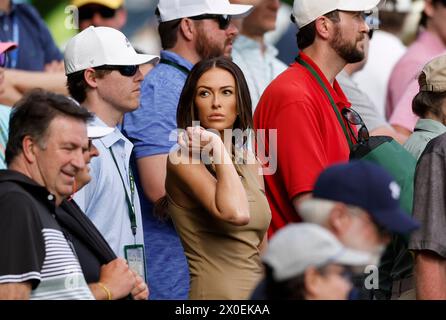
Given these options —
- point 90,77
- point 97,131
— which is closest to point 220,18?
point 90,77

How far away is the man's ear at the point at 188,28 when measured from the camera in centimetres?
859

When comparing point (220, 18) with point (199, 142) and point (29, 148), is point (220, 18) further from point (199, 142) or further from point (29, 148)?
point (29, 148)

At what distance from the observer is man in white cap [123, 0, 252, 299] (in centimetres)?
777

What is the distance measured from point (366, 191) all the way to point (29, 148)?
5.20 ft

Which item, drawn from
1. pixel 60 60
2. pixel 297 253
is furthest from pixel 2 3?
pixel 297 253

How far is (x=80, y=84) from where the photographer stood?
7.75 meters

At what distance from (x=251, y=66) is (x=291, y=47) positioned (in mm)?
1998

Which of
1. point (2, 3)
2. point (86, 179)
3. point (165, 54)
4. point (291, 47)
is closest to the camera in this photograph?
point (86, 179)

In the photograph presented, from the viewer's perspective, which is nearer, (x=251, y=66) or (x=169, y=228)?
(x=169, y=228)

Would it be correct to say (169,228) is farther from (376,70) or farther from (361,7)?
(376,70)

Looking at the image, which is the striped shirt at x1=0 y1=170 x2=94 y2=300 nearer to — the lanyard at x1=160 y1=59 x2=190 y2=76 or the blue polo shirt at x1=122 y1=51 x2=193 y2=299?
the blue polo shirt at x1=122 y1=51 x2=193 y2=299

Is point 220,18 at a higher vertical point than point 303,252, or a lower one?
higher

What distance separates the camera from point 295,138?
294 inches

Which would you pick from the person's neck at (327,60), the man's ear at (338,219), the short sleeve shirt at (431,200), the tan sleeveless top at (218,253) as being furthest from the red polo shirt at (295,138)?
the man's ear at (338,219)
